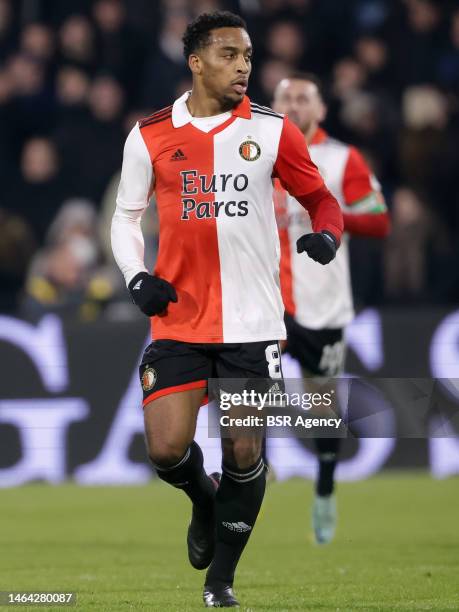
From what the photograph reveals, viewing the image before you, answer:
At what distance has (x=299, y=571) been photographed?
7.57m

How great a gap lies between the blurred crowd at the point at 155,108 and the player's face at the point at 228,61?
6.11 m

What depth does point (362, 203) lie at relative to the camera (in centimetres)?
877

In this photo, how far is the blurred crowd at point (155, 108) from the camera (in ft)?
42.3

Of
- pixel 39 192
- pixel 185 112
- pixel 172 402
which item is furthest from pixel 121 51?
pixel 172 402

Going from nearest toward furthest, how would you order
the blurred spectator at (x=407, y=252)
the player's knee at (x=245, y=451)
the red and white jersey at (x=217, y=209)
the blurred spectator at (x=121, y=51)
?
the player's knee at (x=245, y=451) < the red and white jersey at (x=217, y=209) < the blurred spectator at (x=407, y=252) < the blurred spectator at (x=121, y=51)

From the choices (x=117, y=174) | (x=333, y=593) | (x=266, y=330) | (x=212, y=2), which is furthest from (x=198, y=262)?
(x=212, y=2)

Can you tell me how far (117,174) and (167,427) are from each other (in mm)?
7671

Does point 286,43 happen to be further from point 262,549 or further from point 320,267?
point 262,549

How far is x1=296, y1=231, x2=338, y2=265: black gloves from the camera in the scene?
5.95 metres

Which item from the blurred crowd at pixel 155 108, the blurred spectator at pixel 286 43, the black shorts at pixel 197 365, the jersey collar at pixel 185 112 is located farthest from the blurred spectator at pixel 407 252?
the black shorts at pixel 197 365

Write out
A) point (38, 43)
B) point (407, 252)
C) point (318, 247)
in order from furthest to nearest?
point (38, 43) → point (407, 252) → point (318, 247)

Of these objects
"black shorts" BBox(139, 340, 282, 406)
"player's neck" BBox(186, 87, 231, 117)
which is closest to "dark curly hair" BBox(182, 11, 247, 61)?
"player's neck" BBox(186, 87, 231, 117)

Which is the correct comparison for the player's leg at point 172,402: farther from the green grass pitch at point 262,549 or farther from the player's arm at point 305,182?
the player's arm at point 305,182

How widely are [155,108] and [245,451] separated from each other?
8.31 metres
